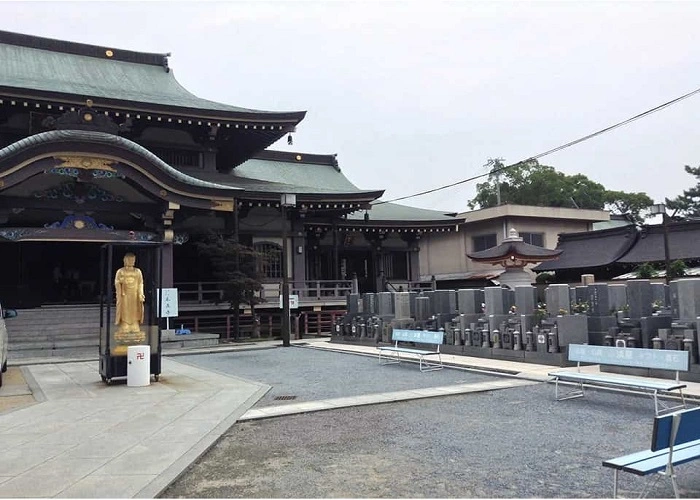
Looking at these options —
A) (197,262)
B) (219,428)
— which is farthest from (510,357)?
(197,262)

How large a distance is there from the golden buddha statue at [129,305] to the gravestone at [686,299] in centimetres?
986

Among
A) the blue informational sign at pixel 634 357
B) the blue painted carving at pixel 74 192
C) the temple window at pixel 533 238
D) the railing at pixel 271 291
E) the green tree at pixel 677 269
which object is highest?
the blue painted carving at pixel 74 192

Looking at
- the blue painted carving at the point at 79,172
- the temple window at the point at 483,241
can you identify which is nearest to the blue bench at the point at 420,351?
the blue painted carving at the point at 79,172

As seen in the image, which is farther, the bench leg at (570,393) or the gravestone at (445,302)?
the gravestone at (445,302)

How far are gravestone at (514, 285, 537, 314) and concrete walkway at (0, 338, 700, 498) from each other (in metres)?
1.29

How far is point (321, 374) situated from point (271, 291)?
11.6 metres

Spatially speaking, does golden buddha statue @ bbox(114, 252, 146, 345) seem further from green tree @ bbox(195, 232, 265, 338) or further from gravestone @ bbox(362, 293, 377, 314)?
gravestone @ bbox(362, 293, 377, 314)

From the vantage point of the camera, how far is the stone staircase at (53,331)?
1681cm

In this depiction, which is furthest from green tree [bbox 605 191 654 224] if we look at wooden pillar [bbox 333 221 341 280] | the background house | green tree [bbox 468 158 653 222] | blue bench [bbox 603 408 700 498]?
blue bench [bbox 603 408 700 498]

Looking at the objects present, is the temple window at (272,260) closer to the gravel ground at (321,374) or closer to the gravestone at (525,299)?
the gravel ground at (321,374)

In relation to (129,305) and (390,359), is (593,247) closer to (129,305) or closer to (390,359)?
(390,359)

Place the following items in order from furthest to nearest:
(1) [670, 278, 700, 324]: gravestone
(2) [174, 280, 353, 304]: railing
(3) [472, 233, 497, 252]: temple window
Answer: (3) [472, 233, 497, 252]: temple window → (2) [174, 280, 353, 304]: railing → (1) [670, 278, 700, 324]: gravestone

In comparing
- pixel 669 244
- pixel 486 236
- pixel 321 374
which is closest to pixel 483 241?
pixel 486 236

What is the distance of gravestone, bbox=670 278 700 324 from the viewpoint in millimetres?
9734
